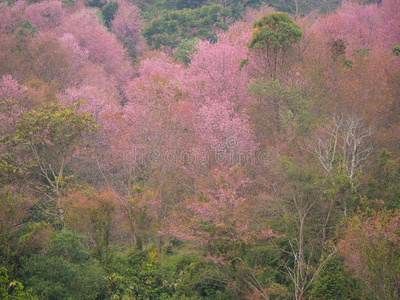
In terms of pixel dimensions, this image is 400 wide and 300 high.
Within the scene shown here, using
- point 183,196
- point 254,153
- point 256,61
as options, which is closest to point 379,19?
point 256,61

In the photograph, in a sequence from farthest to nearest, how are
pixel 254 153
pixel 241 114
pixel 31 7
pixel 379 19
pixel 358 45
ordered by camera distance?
pixel 31 7
pixel 379 19
pixel 358 45
pixel 241 114
pixel 254 153

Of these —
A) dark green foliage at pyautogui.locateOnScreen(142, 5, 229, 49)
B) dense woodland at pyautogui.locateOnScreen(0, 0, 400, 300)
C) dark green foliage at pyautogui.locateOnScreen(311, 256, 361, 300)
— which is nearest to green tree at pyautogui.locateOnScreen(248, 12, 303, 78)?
dense woodland at pyautogui.locateOnScreen(0, 0, 400, 300)

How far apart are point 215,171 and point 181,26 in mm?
35288

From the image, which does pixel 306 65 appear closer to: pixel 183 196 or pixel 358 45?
pixel 358 45

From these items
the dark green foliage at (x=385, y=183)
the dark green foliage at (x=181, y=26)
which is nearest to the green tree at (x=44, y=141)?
the dark green foliage at (x=385, y=183)

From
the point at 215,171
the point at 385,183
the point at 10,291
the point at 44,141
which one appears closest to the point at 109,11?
the point at 44,141

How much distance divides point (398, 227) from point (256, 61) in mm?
15468

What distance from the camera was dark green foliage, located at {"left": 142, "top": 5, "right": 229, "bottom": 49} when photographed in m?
44.4

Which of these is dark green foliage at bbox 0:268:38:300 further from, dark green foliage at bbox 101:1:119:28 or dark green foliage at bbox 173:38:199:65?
dark green foliage at bbox 101:1:119:28

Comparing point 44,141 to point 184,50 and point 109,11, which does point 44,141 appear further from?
point 109,11

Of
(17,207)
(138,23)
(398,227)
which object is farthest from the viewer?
(138,23)

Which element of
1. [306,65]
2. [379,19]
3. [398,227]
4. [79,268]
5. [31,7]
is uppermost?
[31,7]

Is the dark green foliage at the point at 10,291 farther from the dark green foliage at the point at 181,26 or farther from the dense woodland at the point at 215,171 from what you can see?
the dark green foliage at the point at 181,26

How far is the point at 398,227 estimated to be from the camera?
1256cm
